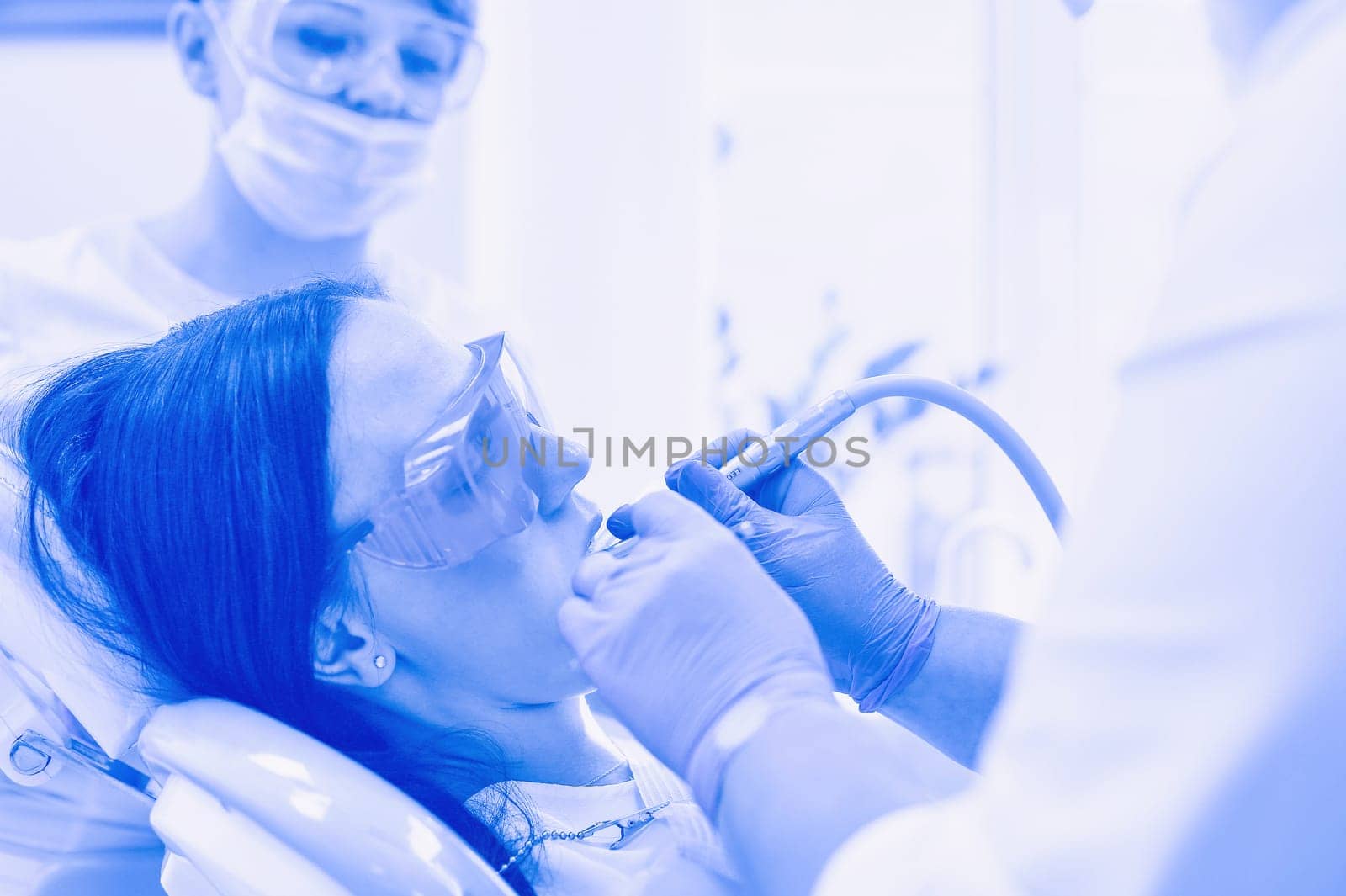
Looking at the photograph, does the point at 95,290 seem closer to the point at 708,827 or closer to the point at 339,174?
the point at 339,174

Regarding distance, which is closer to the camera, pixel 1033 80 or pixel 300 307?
pixel 300 307

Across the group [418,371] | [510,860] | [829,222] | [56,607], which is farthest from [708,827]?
[829,222]

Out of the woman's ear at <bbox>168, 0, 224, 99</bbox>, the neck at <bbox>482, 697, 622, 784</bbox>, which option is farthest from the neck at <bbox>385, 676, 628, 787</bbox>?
the woman's ear at <bbox>168, 0, 224, 99</bbox>

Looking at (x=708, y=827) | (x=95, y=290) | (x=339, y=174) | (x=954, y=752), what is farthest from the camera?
(x=339, y=174)

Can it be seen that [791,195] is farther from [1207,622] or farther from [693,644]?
[1207,622]

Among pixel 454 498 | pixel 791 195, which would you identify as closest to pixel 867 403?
pixel 454 498

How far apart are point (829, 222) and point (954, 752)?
1.83 m

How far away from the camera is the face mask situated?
5.98 ft

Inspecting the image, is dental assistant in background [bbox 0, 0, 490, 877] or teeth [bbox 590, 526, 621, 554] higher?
dental assistant in background [bbox 0, 0, 490, 877]

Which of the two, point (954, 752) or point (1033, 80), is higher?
point (1033, 80)

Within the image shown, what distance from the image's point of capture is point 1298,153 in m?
0.49

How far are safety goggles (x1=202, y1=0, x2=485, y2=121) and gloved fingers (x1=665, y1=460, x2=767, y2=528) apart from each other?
110 cm

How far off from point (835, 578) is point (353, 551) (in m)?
0.49

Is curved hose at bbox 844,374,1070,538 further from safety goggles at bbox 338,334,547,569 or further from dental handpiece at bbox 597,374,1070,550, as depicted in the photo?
safety goggles at bbox 338,334,547,569
